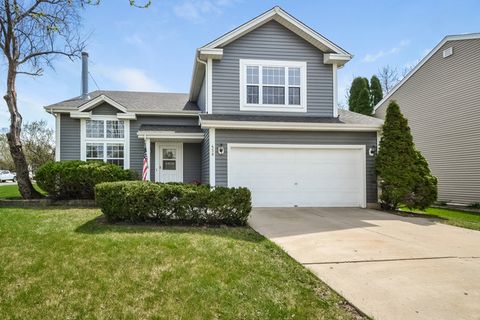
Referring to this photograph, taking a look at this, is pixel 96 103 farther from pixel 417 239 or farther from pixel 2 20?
pixel 417 239

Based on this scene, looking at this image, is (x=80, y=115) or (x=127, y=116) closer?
(x=80, y=115)

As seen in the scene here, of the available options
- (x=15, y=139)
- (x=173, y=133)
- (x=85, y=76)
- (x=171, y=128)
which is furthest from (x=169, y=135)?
(x=85, y=76)

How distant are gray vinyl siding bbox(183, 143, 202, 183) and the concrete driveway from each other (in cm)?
605

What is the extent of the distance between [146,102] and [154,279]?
13131 mm

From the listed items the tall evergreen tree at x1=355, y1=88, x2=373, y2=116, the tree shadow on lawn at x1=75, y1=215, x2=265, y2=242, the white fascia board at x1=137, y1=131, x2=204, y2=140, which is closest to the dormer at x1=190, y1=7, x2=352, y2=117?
the white fascia board at x1=137, y1=131, x2=204, y2=140

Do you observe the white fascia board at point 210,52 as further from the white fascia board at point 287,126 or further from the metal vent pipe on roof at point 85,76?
the metal vent pipe on roof at point 85,76

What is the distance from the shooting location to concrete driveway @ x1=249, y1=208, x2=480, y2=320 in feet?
12.3

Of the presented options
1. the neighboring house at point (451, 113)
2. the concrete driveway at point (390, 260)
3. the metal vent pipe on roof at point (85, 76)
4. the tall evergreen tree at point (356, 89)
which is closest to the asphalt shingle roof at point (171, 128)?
the metal vent pipe on roof at point (85, 76)

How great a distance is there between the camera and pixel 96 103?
47.3ft

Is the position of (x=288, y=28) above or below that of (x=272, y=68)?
above

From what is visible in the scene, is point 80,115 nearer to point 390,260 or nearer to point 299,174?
point 299,174

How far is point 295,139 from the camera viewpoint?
39.0ft

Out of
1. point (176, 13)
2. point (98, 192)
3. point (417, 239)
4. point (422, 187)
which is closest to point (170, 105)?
point (176, 13)

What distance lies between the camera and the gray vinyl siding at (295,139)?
11.4 m
